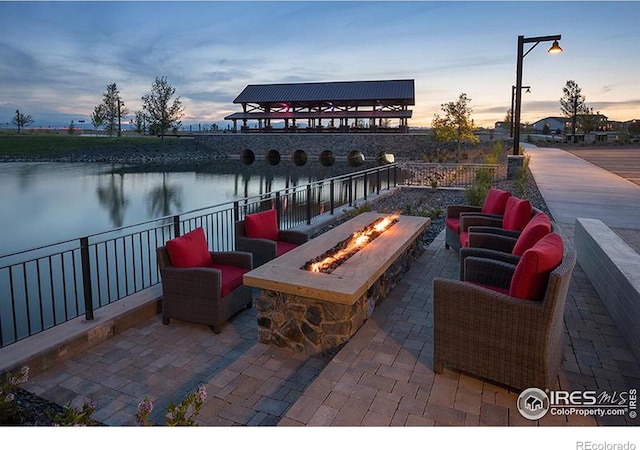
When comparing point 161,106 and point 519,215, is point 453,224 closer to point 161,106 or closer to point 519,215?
point 519,215

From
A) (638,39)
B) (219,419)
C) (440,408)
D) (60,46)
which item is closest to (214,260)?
(219,419)

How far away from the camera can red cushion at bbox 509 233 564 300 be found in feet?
7.68

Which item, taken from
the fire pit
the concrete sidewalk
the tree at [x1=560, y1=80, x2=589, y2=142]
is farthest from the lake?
the tree at [x1=560, y1=80, x2=589, y2=142]

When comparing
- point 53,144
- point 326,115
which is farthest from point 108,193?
point 53,144

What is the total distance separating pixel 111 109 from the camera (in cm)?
5556

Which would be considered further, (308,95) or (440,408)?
(308,95)

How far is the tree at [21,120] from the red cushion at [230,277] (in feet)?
229

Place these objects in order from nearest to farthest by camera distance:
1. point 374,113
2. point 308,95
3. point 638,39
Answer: point 638,39 < point 374,113 < point 308,95

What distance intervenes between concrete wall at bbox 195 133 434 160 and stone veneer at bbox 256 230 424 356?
30.3 m

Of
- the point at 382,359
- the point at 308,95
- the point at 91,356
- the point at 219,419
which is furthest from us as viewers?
the point at 308,95

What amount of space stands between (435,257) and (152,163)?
1352 inches

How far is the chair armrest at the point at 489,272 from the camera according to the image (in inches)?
126
